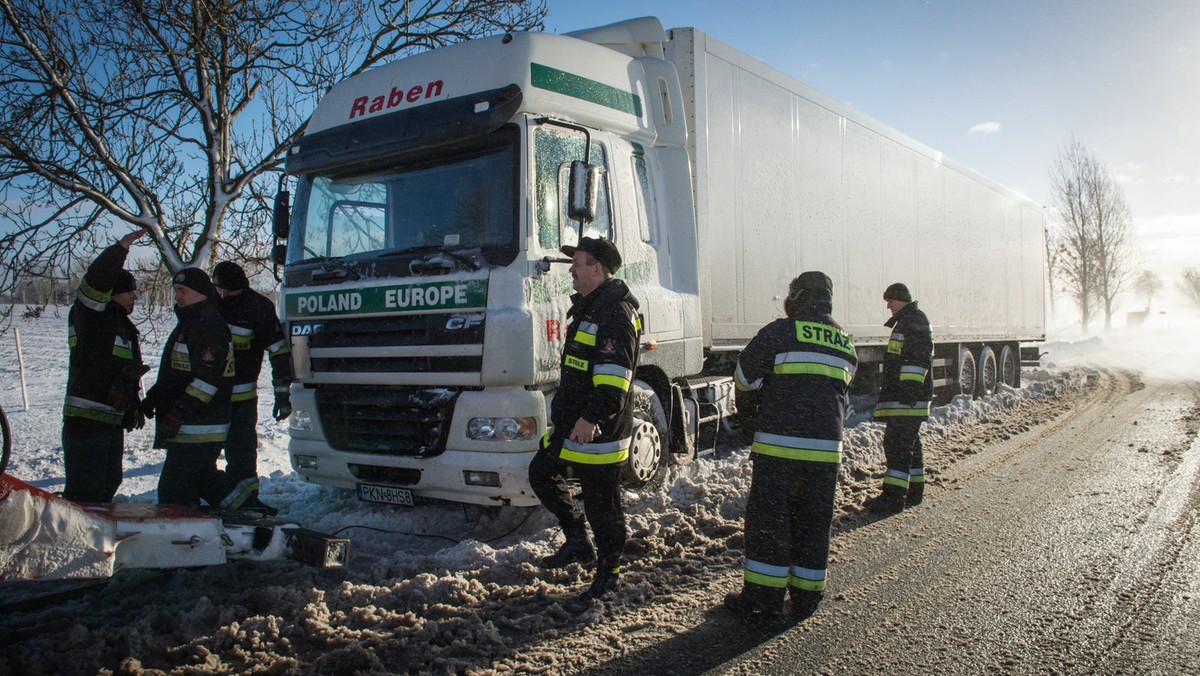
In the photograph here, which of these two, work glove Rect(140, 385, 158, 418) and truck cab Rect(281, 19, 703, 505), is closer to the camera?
truck cab Rect(281, 19, 703, 505)

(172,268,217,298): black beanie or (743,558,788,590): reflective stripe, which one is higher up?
(172,268,217,298): black beanie

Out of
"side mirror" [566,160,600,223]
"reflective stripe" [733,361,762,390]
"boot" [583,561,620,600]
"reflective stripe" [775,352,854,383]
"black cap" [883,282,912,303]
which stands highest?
"side mirror" [566,160,600,223]

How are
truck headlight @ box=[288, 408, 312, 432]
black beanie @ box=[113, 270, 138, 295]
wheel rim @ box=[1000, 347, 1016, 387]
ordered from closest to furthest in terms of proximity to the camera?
black beanie @ box=[113, 270, 138, 295], truck headlight @ box=[288, 408, 312, 432], wheel rim @ box=[1000, 347, 1016, 387]

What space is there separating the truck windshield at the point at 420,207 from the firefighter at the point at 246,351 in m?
0.44

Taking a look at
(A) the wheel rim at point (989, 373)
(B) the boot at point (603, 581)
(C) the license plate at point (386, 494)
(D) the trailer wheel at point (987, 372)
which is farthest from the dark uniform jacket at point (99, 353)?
(A) the wheel rim at point (989, 373)

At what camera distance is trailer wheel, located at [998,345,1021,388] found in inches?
506

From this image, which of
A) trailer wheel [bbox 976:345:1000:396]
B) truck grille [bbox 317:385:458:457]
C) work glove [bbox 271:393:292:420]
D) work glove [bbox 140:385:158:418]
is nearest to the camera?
truck grille [bbox 317:385:458:457]

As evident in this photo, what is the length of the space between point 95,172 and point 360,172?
13.4ft

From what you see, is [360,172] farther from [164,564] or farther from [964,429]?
[964,429]

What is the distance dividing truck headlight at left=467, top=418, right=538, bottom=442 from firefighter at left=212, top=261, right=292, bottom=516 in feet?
5.57

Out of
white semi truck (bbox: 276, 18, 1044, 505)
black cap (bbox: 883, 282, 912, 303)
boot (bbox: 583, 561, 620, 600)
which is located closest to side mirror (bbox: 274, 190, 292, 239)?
white semi truck (bbox: 276, 18, 1044, 505)

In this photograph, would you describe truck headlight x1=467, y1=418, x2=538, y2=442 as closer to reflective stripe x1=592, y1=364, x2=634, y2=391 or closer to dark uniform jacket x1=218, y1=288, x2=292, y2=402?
reflective stripe x1=592, y1=364, x2=634, y2=391

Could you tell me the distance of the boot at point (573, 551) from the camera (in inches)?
159

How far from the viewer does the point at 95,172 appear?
285 inches
